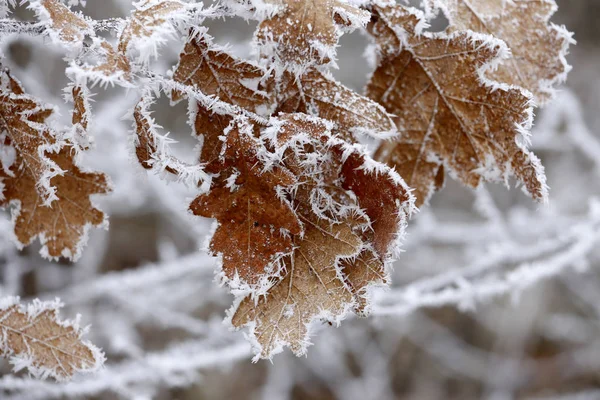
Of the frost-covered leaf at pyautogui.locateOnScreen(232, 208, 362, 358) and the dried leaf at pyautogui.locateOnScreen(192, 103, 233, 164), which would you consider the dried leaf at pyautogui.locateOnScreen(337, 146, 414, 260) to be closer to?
the frost-covered leaf at pyautogui.locateOnScreen(232, 208, 362, 358)

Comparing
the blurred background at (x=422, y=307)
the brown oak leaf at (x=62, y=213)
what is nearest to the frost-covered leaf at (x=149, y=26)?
the brown oak leaf at (x=62, y=213)

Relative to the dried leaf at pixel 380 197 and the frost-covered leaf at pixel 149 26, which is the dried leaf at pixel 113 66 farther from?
the dried leaf at pixel 380 197

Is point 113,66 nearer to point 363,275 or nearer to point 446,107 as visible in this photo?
point 363,275

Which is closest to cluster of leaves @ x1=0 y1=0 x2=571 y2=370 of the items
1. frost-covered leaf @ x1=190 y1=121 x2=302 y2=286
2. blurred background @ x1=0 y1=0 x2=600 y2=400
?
frost-covered leaf @ x1=190 y1=121 x2=302 y2=286

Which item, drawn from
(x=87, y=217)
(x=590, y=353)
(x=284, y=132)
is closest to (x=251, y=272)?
(x=284, y=132)

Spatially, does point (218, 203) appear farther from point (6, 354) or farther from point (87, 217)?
point (6, 354)

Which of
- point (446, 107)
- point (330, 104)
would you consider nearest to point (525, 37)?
point (446, 107)
